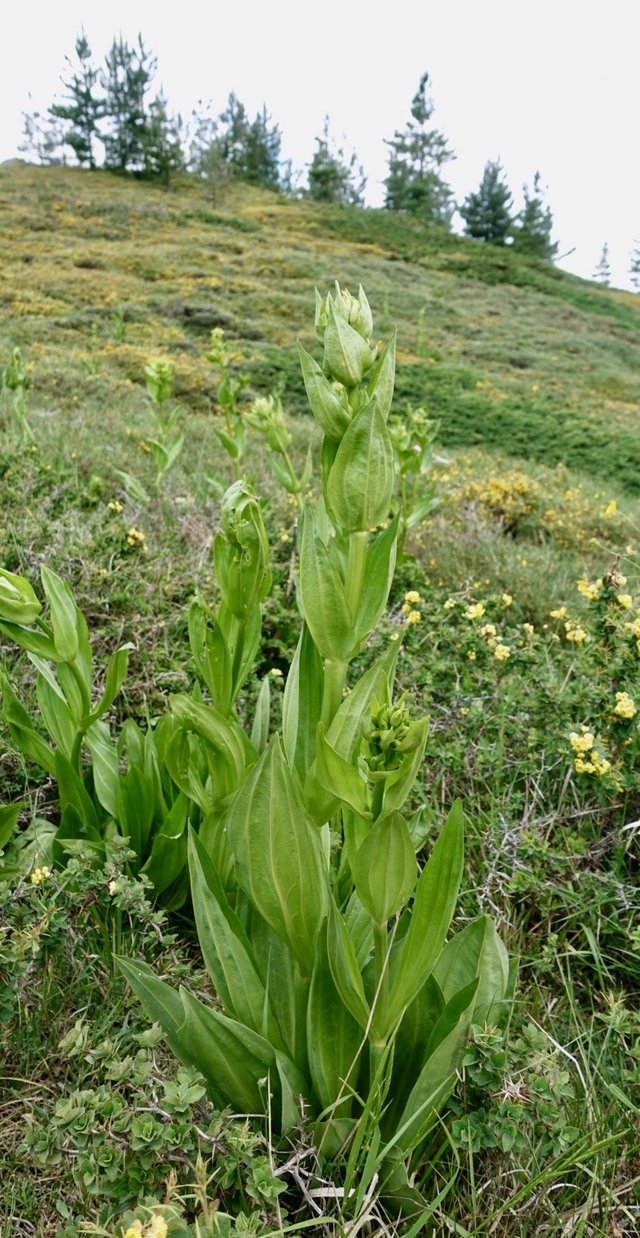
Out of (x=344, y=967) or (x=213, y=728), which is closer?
(x=344, y=967)

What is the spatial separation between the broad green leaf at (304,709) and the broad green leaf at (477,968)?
40 centimetres

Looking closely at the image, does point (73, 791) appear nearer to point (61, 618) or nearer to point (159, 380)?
point (61, 618)

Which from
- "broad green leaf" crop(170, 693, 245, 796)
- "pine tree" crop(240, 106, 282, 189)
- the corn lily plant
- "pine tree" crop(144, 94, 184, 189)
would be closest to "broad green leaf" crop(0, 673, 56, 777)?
"broad green leaf" crop(170, 693, 245, 796)

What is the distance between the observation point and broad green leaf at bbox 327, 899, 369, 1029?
114 cm

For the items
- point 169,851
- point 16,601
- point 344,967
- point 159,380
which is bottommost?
point 169,851

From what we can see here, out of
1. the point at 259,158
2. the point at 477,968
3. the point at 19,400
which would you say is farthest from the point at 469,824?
the point at 259,158

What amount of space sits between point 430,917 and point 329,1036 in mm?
266

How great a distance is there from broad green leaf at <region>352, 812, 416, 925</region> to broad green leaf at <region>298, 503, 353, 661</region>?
32 centimetres

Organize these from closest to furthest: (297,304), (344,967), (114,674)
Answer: (344,967) → (114,674) → (297,304)

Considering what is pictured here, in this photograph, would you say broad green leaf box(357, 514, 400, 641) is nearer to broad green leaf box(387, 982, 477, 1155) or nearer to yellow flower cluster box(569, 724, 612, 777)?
broad green leaf box(387, 982, 477, 1155)

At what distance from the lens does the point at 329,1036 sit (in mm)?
1246

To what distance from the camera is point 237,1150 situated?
3.38 feet

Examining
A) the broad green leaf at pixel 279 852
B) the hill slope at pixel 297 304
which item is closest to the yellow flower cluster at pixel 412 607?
the broad green leaf at pixel 279 852

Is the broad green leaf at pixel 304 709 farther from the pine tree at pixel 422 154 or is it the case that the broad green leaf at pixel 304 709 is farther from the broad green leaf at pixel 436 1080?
the pine tree at pixel 422 154
